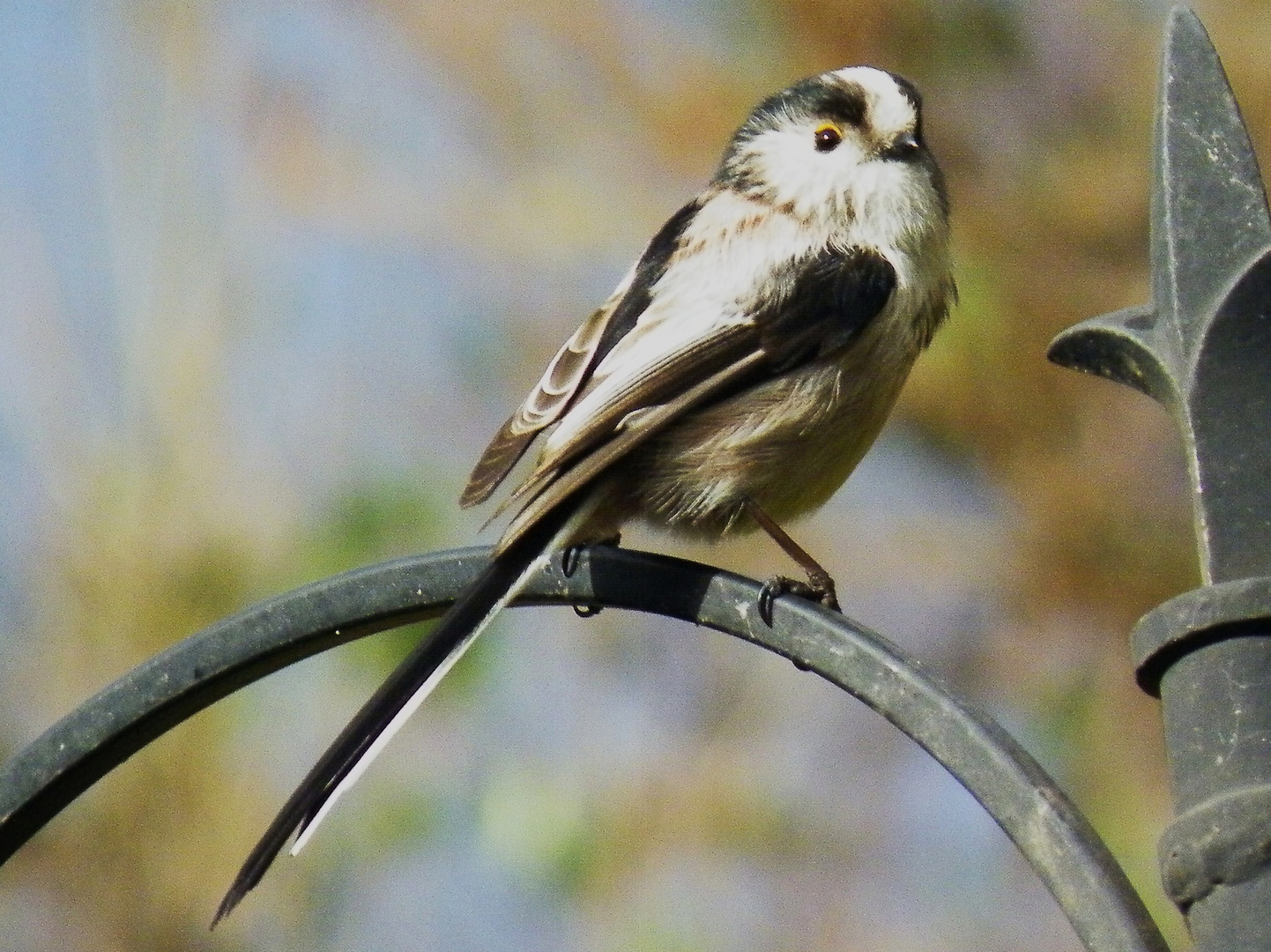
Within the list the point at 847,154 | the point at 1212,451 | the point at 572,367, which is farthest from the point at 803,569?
the point at 1212,451

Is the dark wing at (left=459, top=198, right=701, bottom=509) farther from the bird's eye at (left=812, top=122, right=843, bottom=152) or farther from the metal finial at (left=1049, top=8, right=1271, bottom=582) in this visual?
the metal finial at (left=1049, top=8, right=1271, bottom=582)

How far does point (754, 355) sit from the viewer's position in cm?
286

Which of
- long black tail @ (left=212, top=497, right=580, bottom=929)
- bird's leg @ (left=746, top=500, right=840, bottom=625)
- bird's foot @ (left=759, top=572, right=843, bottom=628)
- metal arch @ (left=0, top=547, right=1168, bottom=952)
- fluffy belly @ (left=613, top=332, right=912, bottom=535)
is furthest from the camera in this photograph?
fluffy belly @ (left=613, top=332, right=912, bottom=535)

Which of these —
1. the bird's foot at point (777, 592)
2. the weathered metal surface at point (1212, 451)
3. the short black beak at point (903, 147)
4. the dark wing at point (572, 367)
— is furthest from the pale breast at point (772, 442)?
the weathered metal surface at point (1212, 451)

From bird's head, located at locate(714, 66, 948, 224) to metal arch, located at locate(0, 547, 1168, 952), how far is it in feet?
3.51

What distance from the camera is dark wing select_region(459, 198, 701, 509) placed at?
2715 mm

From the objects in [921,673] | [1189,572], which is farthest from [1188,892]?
[1189,572]

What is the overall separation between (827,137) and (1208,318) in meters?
1.72

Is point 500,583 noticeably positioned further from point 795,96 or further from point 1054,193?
point 1054,193

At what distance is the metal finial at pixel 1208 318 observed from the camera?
1.64 m

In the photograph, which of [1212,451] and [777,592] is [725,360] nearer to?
[777,592]

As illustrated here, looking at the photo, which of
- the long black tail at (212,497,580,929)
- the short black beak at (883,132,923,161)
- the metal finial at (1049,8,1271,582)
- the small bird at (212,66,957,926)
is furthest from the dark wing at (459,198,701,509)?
the metal finial at (1049,8,1271,582)

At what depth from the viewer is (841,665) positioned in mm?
2031

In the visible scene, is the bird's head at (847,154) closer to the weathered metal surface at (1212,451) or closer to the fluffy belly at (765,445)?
the fluffy belly at (765,445)
